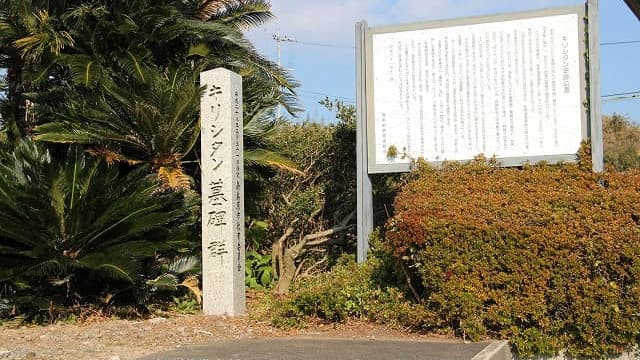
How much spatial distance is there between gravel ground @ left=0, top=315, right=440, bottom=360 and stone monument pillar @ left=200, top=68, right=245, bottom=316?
365mm

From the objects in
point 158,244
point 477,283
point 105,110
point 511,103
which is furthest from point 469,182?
point 105,110

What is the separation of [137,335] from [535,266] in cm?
413

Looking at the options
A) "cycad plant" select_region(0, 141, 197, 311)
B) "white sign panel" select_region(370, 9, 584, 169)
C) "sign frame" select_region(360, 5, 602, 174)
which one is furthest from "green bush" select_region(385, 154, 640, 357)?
"cycad plant" select_region(0, 141, 197, 311)

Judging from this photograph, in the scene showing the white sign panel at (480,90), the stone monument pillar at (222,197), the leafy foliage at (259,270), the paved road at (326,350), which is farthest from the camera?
the leafy foliage at (259,270)

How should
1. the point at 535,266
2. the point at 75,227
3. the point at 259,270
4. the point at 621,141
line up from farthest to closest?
the point at 621,141
the point at 259,270
the point at 75,227
the point at 535,266

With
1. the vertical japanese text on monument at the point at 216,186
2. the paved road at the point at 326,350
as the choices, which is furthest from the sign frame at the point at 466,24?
the paved road at the point at 326,350

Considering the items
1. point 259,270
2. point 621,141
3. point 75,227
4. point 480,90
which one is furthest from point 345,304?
point 621,141

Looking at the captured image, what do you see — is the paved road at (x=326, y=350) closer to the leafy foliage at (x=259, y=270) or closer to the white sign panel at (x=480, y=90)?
the white sign panel at (x=480, y=90)

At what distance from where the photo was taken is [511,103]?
29.1 ft

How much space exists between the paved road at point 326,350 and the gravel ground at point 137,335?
15.2 inches

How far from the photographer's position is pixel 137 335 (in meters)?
7.71

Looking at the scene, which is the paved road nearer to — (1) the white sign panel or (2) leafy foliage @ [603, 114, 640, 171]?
(1) the white sign panel

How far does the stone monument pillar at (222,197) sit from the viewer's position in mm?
8898

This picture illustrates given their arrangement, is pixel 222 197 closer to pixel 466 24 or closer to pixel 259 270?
pixel 259 270
